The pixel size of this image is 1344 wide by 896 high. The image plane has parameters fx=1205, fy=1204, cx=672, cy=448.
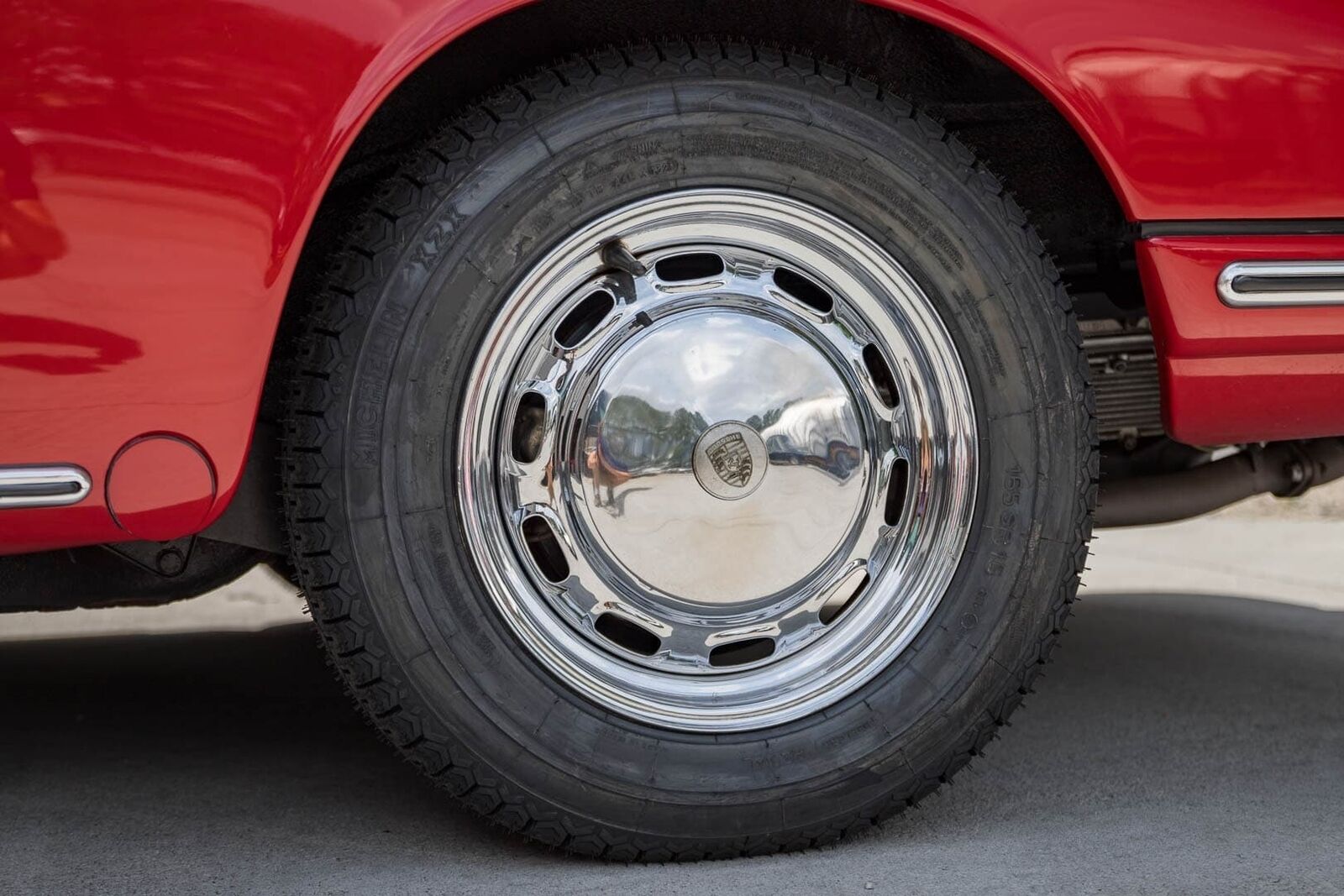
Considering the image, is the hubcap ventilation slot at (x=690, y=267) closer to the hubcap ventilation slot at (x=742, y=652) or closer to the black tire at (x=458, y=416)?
the black tire at (x=458, y=416)

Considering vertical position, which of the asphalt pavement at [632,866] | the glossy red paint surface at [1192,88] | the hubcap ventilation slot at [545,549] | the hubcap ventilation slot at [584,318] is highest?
the glossy red paint surface at [1192,88]

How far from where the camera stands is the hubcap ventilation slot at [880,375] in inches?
64.4

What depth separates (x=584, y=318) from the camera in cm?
159

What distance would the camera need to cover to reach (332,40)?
1.36 metres

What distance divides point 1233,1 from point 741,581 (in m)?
1.00

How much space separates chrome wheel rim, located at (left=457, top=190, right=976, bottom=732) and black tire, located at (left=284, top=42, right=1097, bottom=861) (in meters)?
0.03

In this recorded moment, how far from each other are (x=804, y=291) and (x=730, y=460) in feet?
0.88

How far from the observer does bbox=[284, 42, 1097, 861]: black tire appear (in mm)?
1445

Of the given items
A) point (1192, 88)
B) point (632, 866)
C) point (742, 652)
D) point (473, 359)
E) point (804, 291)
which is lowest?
point (632, 866)

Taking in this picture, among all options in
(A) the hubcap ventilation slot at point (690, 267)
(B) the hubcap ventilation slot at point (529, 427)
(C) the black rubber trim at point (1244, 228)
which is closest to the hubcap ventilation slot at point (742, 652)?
(B) the hubcap ventilation slot at point (529, 427)

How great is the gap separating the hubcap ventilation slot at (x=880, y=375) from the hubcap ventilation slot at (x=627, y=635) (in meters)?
0.45

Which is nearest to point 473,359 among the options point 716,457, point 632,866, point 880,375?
point 716,457

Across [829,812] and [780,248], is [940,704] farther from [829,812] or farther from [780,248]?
[780,248]

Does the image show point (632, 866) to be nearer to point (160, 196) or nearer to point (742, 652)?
point (742, 652)
